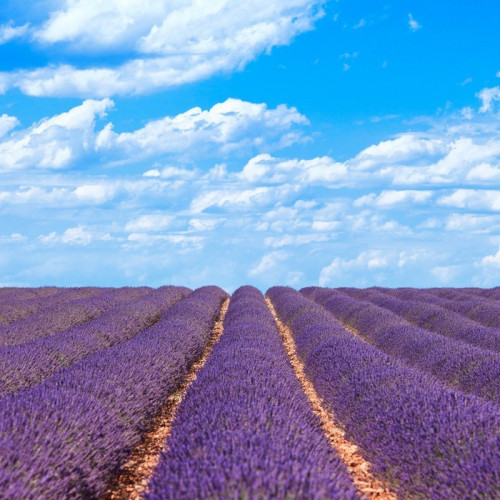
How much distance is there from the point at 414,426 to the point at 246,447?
185cm

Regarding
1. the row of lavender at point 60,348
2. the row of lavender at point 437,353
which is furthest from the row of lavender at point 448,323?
the row of lavender at point 60,348

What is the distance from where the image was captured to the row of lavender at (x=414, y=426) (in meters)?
3.62

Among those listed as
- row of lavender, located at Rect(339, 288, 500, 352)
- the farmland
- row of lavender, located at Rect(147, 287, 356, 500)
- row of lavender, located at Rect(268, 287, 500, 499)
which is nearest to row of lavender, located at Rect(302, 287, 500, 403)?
the farmland

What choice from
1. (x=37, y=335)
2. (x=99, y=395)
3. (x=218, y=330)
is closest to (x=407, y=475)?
(x=99, y=395)

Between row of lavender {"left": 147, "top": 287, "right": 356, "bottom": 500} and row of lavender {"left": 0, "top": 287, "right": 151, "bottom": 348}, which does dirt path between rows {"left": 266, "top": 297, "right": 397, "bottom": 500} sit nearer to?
row of lavender {"left": 147, "top": 287, "right": 356, "bottom": 500}

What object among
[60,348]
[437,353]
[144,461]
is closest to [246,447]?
[144,461]

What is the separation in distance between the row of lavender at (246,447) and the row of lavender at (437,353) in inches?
102

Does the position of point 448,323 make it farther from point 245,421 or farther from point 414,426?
point 245,421

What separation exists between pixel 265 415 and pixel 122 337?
681 cm

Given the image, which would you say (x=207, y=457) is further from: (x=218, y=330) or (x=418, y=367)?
(x=218, y=330)

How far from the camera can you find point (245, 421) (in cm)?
358

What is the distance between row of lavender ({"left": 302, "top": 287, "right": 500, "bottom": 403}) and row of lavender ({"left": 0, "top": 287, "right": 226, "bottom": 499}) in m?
3.48

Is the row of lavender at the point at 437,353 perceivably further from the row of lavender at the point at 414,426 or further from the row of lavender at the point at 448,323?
the row of lavender at the point at 414,426

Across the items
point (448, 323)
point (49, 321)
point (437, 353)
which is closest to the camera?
point (437, 353)
